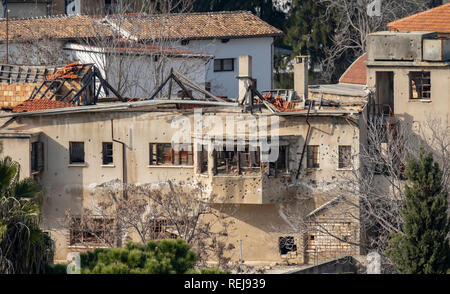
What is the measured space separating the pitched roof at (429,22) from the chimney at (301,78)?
6.91 meters

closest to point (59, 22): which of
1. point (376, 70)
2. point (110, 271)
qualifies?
point (376, 70)

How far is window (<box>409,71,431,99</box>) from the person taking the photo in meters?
56.9

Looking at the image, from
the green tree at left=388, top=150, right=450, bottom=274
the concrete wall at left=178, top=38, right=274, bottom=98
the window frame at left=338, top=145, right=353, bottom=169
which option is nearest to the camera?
the green tree at left=388, top=150, right=450, bottom=274

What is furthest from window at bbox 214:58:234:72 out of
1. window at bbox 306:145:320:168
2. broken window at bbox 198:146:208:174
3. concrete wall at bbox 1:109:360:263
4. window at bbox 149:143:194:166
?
broken window at bbox 198:146:208:174

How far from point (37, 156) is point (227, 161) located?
6486 millimetres

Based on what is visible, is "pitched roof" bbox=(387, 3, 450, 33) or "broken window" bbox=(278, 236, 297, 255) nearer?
A: "broken window" bbox=(278, 236, 297, 255)

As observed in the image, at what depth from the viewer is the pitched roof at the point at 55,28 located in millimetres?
71000

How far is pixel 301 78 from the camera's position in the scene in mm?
58250

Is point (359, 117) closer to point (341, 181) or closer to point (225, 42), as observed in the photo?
point (341, 181)

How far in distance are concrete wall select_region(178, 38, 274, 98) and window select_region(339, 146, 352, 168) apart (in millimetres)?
20708

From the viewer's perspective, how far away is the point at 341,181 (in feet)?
173

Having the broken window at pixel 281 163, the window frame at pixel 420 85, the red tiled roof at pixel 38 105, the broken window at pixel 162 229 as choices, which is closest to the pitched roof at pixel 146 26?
the red tiled roof at pixel 38 105

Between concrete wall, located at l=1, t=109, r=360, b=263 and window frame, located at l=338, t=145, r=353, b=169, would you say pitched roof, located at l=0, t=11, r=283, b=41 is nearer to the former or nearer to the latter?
concrete wall, located at l=1, t=109, r=360, b=263
